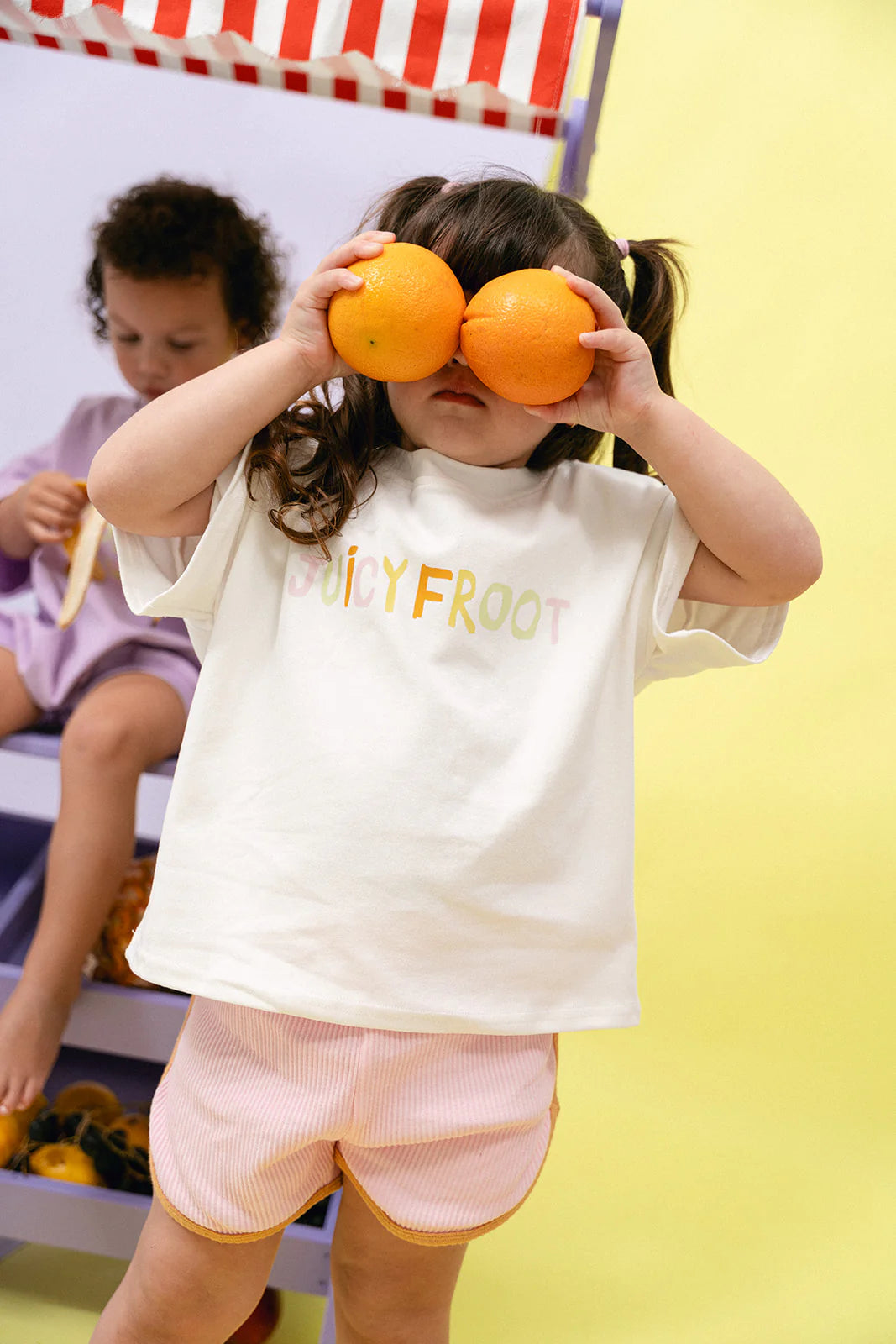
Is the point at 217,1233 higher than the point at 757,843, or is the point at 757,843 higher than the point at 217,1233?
the point at 217,1233

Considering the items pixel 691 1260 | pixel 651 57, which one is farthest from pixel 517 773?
pixel 651 57

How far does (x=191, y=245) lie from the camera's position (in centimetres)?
144

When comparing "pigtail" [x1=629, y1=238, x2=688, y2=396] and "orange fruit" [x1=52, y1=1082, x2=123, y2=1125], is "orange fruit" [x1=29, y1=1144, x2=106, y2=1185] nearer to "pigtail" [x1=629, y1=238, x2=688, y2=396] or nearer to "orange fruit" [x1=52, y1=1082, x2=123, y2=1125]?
"orange fruit" [x1=52, y1=1082, x2=123, y2=1125]

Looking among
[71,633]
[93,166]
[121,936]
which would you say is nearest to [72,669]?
[71,633]

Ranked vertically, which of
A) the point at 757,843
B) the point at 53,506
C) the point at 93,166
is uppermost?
the point at 93,166

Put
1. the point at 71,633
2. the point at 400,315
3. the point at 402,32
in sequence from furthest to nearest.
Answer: the point at 71,633 < the point at 402,32 < the point at 400,315

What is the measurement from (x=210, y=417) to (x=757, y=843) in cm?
142

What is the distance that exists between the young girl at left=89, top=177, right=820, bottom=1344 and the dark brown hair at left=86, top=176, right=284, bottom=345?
0.65 metres

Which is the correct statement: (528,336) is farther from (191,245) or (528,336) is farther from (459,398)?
(191,245)

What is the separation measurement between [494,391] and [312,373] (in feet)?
0.39

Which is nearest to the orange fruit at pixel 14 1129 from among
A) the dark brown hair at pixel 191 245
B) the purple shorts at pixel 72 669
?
the purple shorts at pixel 72 669

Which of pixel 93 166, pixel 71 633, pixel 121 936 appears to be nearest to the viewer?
pixel 121 936

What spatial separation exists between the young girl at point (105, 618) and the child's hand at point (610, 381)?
590 millimetres

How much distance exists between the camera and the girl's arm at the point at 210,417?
77 centimetres
